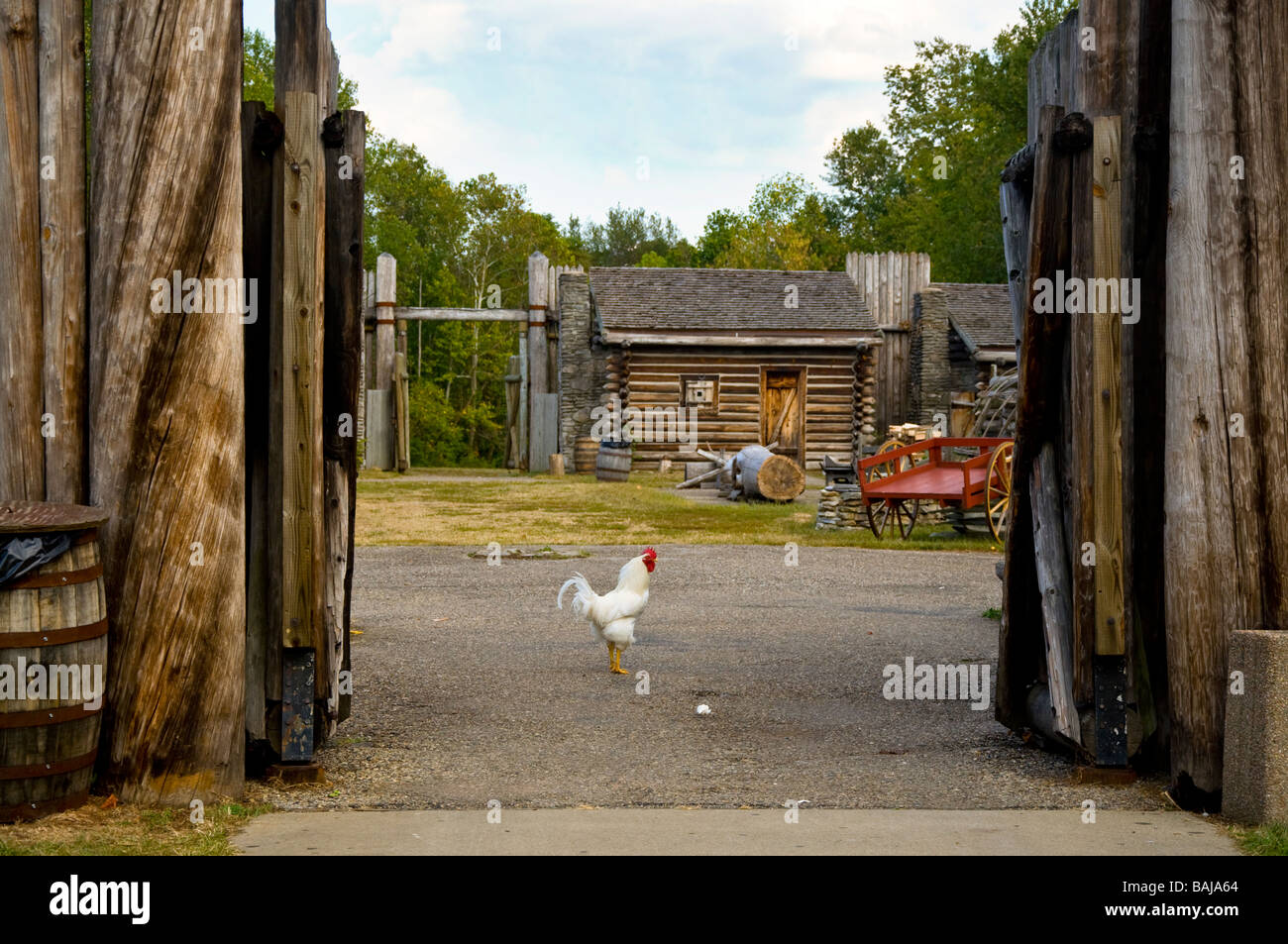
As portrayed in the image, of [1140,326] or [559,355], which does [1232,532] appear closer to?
[1140,326]

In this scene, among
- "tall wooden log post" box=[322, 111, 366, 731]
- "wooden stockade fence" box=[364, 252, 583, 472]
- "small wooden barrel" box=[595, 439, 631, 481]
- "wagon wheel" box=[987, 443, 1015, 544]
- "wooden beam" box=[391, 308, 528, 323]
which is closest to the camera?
"tall wooden log post" box=[322, 111, 366, 731]

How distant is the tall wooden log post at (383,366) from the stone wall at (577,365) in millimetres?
3805

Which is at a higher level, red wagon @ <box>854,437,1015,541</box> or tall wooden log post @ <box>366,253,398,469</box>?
tall wooden log post @ <box>366,253,398,469</box>

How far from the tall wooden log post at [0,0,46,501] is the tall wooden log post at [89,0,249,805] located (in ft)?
0.71

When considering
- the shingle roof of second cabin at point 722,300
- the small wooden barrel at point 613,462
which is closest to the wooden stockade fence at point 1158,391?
the small wooden barrel at point 613,462

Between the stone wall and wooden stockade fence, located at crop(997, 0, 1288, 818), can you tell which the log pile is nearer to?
the stone wall

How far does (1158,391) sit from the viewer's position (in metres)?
5.29

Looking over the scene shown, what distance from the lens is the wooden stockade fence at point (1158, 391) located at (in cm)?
478

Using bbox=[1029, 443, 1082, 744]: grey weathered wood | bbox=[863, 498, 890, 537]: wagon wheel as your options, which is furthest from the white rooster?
bbox=[863, 498, 890, 537]: wagon wheel

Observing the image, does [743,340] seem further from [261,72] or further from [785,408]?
[261,72]

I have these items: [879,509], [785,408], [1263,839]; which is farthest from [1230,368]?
[785,408]

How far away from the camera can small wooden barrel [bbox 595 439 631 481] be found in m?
27.6

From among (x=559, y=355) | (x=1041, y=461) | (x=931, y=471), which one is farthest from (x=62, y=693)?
(x=559, y=355)

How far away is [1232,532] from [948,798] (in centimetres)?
144
